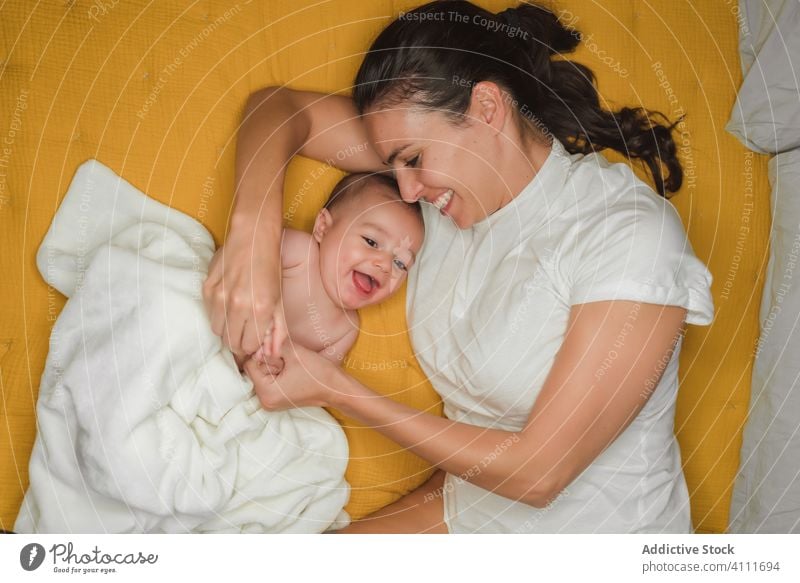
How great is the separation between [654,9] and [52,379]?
0.87 meters

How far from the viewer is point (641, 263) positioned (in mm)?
746

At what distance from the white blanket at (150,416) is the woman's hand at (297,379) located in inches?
0.9

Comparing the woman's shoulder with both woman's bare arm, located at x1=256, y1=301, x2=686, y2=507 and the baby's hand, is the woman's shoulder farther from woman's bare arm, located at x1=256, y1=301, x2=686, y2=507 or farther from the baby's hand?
the baby's hand

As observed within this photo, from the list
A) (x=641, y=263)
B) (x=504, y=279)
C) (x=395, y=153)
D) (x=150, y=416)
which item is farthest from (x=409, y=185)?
(x=150, y=416)

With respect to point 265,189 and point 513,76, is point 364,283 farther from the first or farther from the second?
point 513,76

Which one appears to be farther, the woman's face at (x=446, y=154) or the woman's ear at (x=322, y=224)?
the woman's ear at (x=322, y=224)

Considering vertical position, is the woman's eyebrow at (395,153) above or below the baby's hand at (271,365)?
above

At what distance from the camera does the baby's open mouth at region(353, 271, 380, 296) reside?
89 centimetres

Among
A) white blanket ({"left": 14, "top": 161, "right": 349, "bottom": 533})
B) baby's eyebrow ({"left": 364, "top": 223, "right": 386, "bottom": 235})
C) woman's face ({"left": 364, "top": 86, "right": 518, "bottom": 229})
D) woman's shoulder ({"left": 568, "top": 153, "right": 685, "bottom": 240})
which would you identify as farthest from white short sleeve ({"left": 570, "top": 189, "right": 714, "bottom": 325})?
white blanket ({"left": 14, "top": 161, "right": 349, "bottom": 533})

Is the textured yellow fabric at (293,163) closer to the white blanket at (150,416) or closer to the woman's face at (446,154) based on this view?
the white blanket at (150,416)

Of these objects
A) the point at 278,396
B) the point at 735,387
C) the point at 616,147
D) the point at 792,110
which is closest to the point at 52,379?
the point at 278,396

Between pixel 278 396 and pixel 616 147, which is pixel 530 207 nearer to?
pixel 616 147

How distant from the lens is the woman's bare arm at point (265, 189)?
80 centimetres

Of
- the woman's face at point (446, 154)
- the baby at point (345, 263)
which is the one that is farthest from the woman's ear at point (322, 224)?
the woman's face at point (446, 154)
